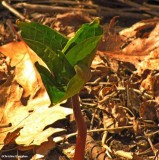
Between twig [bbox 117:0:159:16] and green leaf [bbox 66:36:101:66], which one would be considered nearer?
green leaf [bbox 66:36:101:66]

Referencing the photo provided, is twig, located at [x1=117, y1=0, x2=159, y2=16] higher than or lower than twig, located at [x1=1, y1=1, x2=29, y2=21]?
lower

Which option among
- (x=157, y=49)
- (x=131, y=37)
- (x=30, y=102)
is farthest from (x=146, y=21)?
(x=30, y=102)

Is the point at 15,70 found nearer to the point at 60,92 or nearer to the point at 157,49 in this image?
the point at 157,49

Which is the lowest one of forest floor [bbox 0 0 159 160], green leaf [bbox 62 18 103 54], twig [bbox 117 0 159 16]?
forest floor [bbox 0 0 159 160]

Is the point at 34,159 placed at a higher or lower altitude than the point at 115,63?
lower

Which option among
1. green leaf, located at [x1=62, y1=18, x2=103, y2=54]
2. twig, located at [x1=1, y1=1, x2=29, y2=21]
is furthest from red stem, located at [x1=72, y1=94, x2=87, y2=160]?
twig, located at [x1=1, y1=1, x2=29, y2=21]

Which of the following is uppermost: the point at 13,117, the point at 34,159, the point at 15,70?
the point at 15,70

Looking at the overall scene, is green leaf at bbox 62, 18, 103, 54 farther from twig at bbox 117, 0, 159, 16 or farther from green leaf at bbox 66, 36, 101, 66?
twig at bbox 117, 0, 159, 16

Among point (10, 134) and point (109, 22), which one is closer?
point (10, 134)
